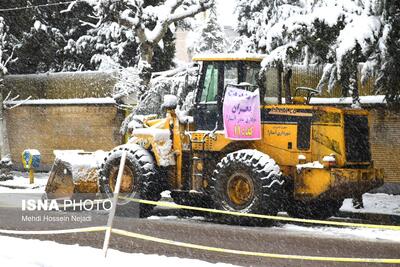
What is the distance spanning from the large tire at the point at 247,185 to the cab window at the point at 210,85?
1.49 metres

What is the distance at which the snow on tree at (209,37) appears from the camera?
59125mm

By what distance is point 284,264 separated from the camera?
360 inches

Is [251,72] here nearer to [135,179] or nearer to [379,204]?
[135,179]

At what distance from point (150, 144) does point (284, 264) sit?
5602 mm

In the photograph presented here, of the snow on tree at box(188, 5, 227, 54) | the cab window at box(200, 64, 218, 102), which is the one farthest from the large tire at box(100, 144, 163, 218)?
the snow on tree at box(188, 5, 227, 54)

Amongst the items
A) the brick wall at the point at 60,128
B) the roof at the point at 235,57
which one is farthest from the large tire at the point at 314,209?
the brick wall at the point at 60,128

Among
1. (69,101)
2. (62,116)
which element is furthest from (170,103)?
(62,116)

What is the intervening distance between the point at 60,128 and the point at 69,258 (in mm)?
18425

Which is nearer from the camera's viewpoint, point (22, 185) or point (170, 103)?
point (170, 103)

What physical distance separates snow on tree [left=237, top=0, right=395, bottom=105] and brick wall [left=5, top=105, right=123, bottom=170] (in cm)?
1168

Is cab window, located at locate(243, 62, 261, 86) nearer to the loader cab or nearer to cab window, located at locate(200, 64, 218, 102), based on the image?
the loader cab

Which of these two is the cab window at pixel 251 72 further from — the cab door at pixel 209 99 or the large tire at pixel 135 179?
the large tire at pixel 135 179

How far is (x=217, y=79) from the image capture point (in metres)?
13.4

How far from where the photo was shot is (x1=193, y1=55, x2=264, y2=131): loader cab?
1330cm
